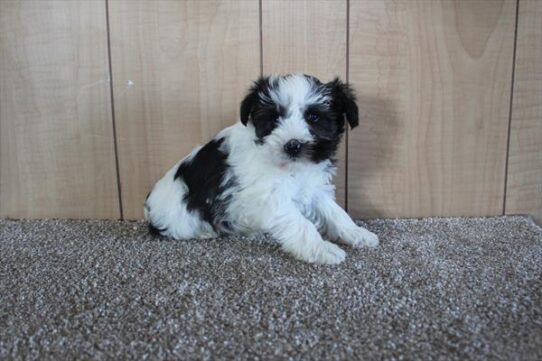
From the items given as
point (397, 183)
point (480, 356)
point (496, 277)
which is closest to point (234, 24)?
point (397, 183)

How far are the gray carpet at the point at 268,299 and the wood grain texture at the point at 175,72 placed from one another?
412 mm

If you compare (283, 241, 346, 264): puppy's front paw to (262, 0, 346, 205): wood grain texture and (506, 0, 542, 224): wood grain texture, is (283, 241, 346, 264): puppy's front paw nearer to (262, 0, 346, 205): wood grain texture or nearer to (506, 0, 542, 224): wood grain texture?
(262, 0, 346, 205): wood grain texture

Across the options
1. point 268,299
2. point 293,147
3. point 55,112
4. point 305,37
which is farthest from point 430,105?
point 55,112

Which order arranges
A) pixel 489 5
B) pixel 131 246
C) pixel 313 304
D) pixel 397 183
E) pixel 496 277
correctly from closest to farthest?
1. pixel 313 304
2. pixel 496 277
3. pixel 131 246
4. pixel 489 5
5. pixel 397 183

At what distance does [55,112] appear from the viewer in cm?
198

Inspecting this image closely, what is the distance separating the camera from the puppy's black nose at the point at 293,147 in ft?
5.02

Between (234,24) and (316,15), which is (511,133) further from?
(234,24)

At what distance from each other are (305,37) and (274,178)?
59 cm

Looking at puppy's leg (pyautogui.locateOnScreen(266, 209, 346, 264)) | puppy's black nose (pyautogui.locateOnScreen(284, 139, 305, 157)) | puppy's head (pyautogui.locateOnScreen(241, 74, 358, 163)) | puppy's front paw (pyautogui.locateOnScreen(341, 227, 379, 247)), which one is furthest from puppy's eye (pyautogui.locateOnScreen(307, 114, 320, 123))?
puppy's front paw (pyautogui.locateOnScreen(341, 227, 379, 247))

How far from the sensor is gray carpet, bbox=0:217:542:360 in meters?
1.08

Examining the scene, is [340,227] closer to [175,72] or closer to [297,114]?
[297,114]

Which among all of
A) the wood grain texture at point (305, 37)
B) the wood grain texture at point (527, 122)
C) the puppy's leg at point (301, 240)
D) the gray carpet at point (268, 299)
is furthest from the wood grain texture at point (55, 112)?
the wood grain texture at point (527, 122)

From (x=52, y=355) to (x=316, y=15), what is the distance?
1.42m

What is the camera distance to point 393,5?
1.85 m
